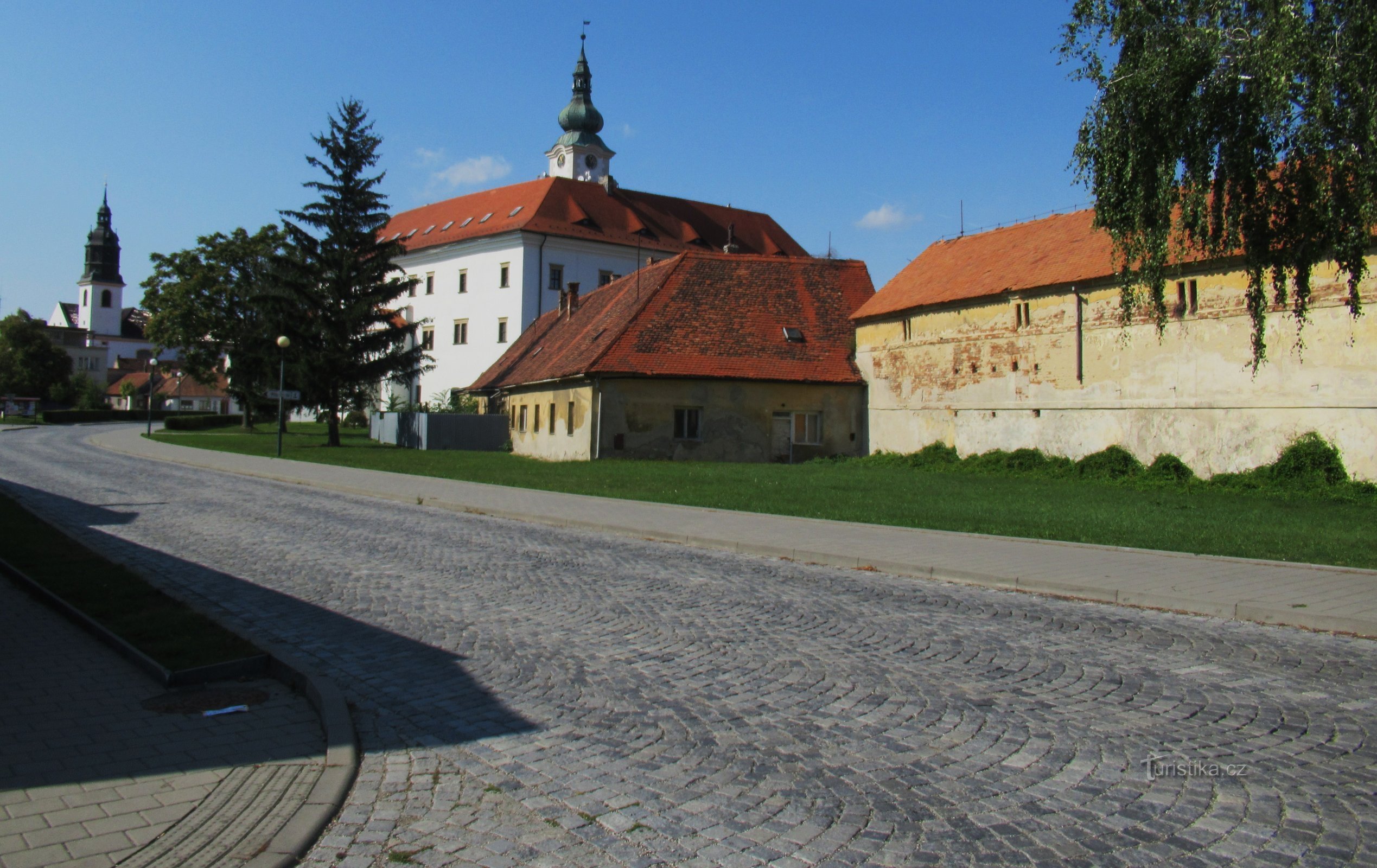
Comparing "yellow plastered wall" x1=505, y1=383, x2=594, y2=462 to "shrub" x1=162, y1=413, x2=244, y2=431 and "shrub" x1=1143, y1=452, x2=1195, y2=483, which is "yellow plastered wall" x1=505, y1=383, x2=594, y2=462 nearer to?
"shrub" x1=1143, y1=452, x2=1195, y2=483

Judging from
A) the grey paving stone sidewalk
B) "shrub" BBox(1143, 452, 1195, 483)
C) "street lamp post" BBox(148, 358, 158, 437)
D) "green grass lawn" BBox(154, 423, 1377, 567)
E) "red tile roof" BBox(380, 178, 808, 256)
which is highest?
"red tile roof" BBox(380, 178, 808, 256)

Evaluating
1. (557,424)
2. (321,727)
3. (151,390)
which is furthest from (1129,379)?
(151,390)

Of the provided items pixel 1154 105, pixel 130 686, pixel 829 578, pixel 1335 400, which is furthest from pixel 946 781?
pixel 1335 400

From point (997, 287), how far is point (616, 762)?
3082 cm

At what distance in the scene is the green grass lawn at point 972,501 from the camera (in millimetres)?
14805

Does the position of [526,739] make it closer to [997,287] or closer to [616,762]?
[616,762]

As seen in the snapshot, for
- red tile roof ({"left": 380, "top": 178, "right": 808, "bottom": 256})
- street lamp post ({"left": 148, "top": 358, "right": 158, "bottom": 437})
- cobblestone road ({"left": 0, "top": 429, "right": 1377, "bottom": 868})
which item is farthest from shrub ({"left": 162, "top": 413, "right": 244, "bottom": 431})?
cobblestone road ({"left": 0, "top": 429, "right": 1377, "bottom": 868})

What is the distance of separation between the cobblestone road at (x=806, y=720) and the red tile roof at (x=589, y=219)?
58458 mm

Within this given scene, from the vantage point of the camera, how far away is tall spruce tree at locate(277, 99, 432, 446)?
150 ft

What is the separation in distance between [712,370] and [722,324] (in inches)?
115

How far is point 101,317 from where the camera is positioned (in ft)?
478

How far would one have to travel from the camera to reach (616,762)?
5055mm

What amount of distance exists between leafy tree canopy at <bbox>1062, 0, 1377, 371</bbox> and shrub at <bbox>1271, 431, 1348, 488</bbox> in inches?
429

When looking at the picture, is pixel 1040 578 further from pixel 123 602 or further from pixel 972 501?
pixel 972 501
